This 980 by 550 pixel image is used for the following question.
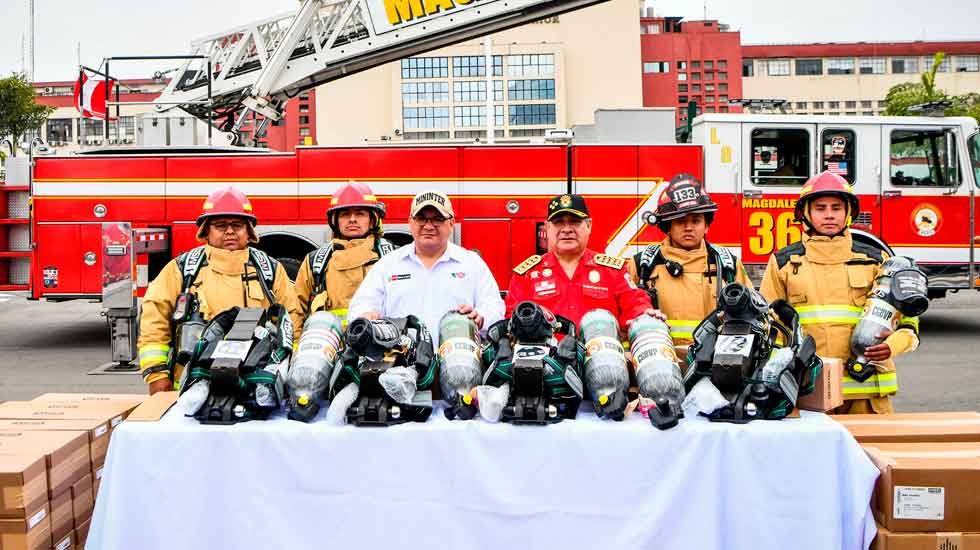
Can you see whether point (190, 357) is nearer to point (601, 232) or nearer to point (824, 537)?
point (824, 537)

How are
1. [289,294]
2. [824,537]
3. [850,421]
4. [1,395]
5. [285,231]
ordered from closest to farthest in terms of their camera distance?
[824,537] < [850,421] < [289,294] < [1,395] < [285,231]

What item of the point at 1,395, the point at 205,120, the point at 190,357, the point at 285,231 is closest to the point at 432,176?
the point at 285,231

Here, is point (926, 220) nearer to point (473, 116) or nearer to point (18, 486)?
point (18, 486)

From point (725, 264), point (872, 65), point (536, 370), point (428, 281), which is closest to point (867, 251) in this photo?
point (725, 264)

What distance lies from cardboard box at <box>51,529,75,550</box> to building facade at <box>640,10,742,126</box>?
181 ft

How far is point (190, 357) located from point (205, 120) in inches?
305

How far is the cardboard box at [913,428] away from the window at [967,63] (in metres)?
75.3

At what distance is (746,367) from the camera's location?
9.34 ft

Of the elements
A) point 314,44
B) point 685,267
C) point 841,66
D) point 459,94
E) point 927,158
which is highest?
point 841,66

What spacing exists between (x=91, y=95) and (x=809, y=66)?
6434 cm

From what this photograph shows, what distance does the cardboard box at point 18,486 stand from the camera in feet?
8.75

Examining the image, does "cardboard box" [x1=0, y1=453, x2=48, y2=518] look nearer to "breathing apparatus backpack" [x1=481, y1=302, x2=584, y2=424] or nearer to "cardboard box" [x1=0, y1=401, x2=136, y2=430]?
"cardboard box" [x1=0, y1=401, x2=136, y2=430]

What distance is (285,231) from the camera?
8633 millimetres

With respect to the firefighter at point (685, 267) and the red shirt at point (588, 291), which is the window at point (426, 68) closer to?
the firefighter at point (685, 267)
